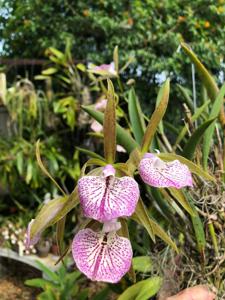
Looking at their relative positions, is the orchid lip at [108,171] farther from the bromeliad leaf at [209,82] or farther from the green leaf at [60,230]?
the bromeliad leaf at [209,82]

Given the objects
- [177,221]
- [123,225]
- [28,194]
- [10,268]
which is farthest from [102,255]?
[28,194]

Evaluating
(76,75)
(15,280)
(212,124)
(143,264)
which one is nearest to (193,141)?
(212,124)

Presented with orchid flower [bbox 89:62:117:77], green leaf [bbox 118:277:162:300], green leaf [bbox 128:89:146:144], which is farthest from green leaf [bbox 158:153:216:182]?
orchid flower [bbox 89:62:117:77]

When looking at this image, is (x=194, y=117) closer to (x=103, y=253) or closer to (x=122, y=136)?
(x=122, y=136)

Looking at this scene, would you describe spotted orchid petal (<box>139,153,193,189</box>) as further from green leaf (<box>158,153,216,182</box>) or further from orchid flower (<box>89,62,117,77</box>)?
orchid flower (<box>89,62,117,77</box>)

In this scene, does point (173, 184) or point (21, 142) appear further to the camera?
point (21, 142)

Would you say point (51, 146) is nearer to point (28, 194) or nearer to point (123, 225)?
point (28, 194)

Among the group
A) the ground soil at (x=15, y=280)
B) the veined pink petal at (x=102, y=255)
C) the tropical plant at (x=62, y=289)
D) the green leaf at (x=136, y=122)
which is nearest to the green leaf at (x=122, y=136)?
the green leaf at (x=136, y=122)
